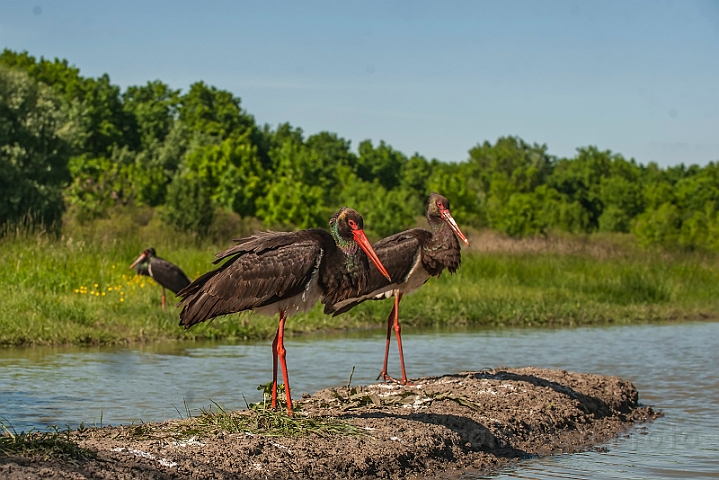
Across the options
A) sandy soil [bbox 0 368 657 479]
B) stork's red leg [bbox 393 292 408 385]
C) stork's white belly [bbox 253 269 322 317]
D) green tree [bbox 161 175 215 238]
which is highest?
green tree [bbox 161 175 215 238]

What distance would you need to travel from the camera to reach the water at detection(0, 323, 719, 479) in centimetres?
718

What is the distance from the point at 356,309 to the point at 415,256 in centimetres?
648

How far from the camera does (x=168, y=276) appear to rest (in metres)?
15.1

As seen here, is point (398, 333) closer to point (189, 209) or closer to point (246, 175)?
point (189, 209)

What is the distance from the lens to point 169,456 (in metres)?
5.37

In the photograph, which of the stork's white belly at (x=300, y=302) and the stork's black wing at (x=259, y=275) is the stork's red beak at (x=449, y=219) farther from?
the stork's white belly at (x=300, y=302)

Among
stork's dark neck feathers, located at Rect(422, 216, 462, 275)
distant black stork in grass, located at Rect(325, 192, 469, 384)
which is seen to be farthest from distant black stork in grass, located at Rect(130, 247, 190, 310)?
stork's dark neck feathers, located at Rect(422, 216, 462, 275)

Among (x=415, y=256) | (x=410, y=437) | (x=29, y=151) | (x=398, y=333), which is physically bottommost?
(x=410, y=437)

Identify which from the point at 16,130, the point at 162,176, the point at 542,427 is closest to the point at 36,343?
the point at 542,427

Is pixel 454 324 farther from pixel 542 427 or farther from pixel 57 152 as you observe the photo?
pixel 57 152

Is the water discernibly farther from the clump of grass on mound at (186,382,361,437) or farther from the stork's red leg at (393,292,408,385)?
the clump of grass on mound at (186,382,361,437)

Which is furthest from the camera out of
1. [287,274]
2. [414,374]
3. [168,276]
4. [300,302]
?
[168,276]

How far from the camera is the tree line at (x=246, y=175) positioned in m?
30.6

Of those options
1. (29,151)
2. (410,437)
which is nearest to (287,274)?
(410,437)
